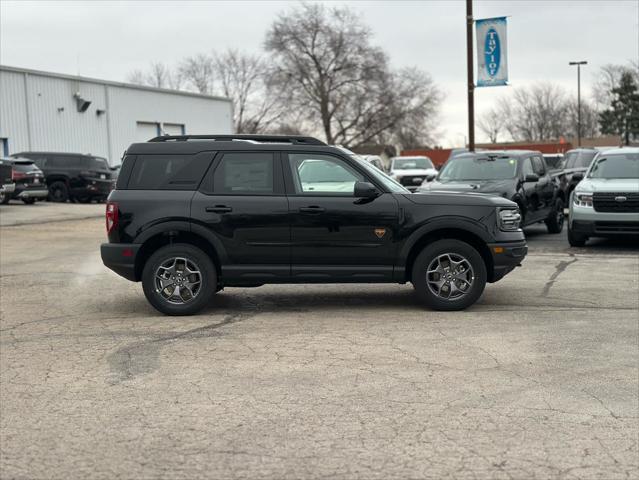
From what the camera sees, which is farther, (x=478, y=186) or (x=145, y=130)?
(x=145, y=130)

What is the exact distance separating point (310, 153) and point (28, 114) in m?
31.5

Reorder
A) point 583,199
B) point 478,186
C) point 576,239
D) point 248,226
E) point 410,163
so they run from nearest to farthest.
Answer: point 248,226, point 583,199, point 576,239, point 478,186, point 410,163

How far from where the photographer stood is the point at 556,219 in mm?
18109

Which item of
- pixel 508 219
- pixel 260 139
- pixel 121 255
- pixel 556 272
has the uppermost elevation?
pixel 260 139

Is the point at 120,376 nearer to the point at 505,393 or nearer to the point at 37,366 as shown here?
the point at 37,366

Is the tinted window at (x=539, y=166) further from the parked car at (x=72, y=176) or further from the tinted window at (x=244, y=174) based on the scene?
the parked car at (x=72, y=176)

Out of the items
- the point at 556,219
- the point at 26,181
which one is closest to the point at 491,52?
the point at 556,219

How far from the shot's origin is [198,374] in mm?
6516

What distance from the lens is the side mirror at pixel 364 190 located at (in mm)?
8758

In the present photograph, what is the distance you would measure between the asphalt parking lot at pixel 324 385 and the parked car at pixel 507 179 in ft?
16.6

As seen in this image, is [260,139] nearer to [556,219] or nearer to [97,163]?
[556,219]

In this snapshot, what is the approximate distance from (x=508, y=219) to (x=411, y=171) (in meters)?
23.8

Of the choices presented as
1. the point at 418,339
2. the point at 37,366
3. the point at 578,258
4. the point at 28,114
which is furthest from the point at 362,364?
the point at 28,114

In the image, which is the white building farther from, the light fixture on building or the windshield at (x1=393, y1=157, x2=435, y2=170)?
the windshield at (x1=393, y1=157, x2=435, y2=170)
